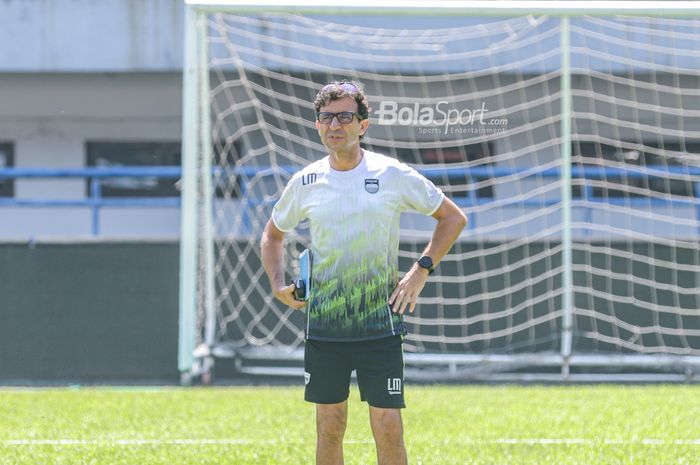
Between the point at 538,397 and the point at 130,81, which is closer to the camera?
the point at 538,397

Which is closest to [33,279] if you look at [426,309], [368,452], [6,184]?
[426,309]

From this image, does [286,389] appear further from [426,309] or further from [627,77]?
[627,77]

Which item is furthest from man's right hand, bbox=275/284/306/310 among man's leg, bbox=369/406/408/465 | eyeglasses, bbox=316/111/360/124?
eyeglasses, bbox=316/111/360/124

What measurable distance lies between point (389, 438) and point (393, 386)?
7.9 inches

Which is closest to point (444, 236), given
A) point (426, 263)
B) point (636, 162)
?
point (426, 263)

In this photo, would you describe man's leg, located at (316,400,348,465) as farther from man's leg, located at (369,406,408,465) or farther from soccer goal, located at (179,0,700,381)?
soccer goal, located at (179,0,700,381)

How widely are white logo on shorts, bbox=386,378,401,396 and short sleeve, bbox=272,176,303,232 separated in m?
0.78

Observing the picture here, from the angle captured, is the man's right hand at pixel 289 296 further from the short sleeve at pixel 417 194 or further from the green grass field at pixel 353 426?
the green grass field at pixel 353 426

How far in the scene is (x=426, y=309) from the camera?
35.5 feet

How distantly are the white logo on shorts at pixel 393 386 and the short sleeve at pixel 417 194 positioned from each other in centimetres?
69

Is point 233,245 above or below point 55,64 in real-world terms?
below

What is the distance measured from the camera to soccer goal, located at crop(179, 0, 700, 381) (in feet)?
Result: 30.4

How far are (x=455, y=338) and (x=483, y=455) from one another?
4744mm

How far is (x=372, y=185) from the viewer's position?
4.34 m
